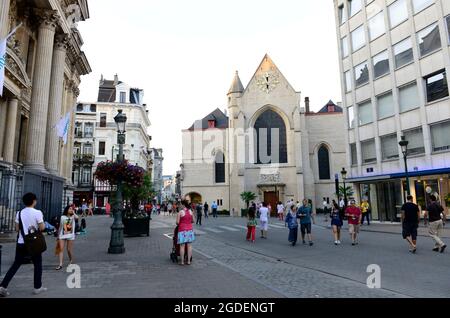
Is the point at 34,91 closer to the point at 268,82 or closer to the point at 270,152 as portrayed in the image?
the point at 270,152

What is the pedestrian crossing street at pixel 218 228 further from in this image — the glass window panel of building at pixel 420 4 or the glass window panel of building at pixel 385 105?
the glass window panel of building at pixel 420 4

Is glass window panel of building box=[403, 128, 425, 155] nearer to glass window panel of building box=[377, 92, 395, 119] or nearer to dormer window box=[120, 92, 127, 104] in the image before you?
glass window panel of building box=[377, 92, 395, 119]

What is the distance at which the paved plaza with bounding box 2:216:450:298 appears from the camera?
5.77m

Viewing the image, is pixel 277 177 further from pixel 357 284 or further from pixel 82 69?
pixel 357 284

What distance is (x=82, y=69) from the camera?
107ft

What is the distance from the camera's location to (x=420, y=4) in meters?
23.6

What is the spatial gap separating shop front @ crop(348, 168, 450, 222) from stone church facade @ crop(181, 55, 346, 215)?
17.0 meters

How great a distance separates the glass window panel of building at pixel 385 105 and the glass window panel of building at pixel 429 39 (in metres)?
3.88

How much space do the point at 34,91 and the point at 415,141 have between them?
2526cm

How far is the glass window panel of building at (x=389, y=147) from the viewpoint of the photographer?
2561 centimetres

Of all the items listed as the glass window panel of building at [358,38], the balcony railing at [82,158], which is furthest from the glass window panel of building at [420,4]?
the balcony railing at [82,158]

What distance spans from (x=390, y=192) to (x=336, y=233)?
14.7 meters

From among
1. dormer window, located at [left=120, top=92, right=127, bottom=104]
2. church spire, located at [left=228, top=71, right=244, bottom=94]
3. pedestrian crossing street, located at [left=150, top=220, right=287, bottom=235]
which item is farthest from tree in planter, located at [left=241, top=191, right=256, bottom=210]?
dormer window, located at [left=120, top=92, right=127, bottom=104]
